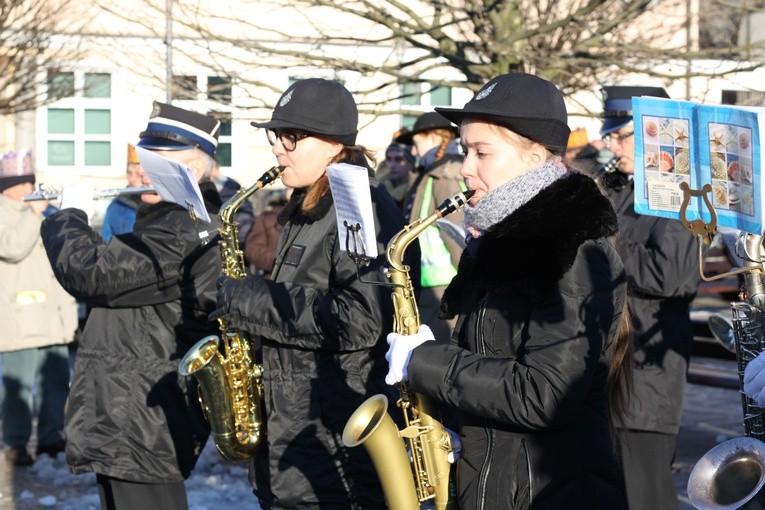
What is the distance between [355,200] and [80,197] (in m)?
2.59

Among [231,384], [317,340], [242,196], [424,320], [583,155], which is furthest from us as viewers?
[583,155]

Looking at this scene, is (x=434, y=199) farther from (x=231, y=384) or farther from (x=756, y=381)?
(x=756, y=381)

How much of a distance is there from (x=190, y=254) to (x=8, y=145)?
50.1 ft

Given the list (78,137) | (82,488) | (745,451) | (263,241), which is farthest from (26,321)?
(78,137)

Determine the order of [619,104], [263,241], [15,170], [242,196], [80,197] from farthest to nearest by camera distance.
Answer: [263,241] < [15,170] < [619,104] < [80,197] < [242,196]

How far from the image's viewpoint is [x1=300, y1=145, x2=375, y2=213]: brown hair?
402 centimetres

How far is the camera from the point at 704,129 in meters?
3.00

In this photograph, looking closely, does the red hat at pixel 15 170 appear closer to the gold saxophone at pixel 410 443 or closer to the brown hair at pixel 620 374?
the gold saxophone at pixel 410 443

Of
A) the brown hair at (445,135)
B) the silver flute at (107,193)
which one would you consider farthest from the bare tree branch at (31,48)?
the silver flute at (107,193)

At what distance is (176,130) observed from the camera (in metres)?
4.92

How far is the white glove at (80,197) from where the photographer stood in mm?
5531

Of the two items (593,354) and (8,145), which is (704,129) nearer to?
(593,354)

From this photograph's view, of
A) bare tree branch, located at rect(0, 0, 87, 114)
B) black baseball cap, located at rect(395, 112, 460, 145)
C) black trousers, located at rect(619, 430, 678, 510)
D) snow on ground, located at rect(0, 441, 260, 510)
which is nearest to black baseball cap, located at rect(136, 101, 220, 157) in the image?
black trousers, located at rect(619, 430, 678, 510)

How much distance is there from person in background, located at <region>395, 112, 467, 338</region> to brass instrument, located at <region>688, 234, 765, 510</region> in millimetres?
1398
